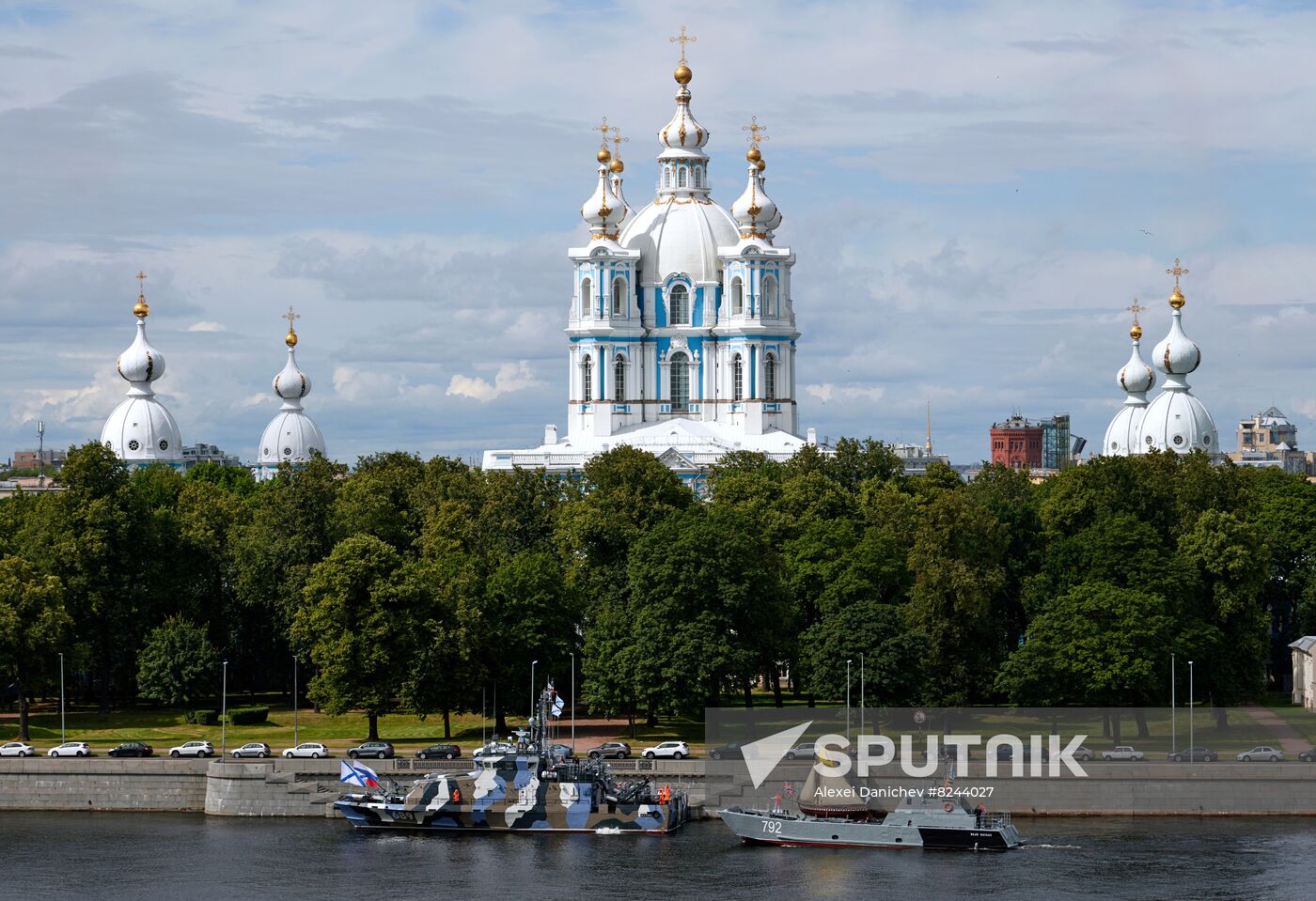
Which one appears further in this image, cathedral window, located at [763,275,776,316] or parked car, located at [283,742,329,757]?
cathedral window, located at [763,275,776,316]

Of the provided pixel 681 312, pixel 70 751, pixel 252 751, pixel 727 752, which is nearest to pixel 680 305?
pixel 681 312

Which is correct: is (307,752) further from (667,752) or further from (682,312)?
(682,312)

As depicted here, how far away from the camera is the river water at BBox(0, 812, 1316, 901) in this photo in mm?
77375

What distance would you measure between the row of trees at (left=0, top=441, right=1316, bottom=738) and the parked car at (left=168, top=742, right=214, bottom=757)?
17.8 ft

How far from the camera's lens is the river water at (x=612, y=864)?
254ft

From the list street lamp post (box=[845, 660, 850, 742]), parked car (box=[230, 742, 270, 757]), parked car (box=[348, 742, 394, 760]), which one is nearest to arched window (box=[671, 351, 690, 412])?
street lamp post (box=[845, 660, 850, 742])

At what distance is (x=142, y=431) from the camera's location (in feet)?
576

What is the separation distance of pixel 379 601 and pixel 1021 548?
26.6 metres

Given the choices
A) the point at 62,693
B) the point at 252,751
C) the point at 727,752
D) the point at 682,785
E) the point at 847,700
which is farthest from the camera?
the point at 62,693

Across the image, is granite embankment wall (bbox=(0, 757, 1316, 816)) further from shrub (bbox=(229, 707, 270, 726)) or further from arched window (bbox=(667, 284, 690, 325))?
arched window (bbox=(667, 284, 690, 325))

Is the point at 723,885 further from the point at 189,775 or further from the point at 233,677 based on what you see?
the point at 233,677

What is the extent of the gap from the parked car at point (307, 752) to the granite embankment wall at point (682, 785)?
1.45 metres

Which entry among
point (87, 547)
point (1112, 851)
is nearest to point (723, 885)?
point (1112, 851)

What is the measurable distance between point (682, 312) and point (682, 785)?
6788 centimetres
